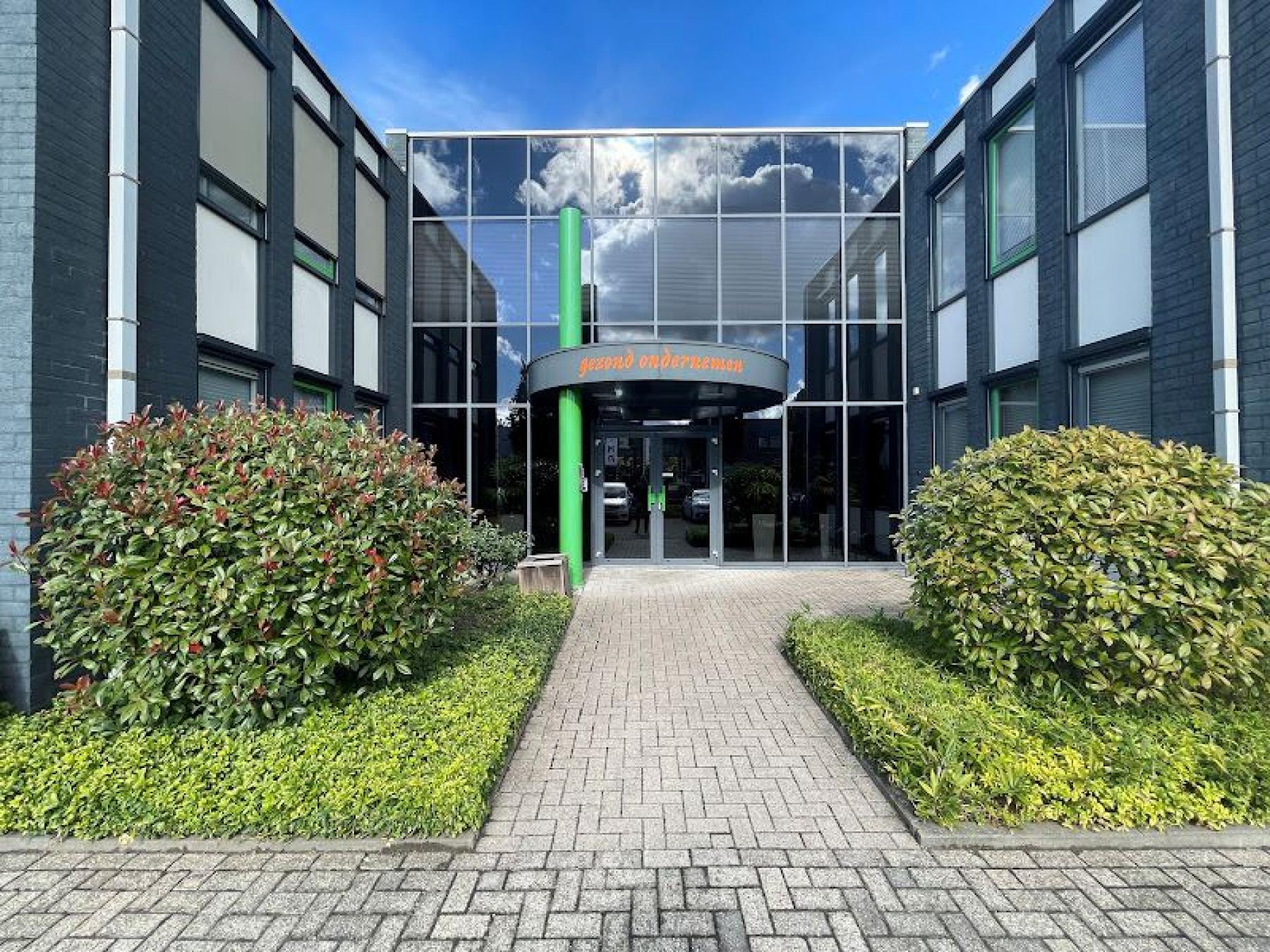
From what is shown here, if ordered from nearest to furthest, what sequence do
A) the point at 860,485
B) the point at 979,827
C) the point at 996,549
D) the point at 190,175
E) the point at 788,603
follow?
the point at 979,827, the point at 996,549, the point at 190,175, the point at 788,603, the point at 860,485

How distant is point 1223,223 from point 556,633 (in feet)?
24.3

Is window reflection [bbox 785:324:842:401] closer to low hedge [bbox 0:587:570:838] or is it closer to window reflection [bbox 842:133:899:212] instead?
window reflection [bbox 842:133:899:212]

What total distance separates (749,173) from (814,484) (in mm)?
6407

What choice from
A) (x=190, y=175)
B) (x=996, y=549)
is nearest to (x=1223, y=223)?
Result: (x=996, y=549)

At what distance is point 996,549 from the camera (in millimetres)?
4203

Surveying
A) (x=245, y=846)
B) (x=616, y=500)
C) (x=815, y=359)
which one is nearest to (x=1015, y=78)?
(x=815, y=359)

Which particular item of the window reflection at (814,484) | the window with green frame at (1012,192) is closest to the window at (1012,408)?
the window with green frame at (1012,192)

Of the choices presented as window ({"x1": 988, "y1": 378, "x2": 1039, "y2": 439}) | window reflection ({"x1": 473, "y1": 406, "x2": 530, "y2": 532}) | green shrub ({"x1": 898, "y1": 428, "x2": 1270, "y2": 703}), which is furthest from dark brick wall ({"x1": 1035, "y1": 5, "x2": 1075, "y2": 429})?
window reflection ({"x1": 473, "y1": 406, "x2": 530, "y2": 532})

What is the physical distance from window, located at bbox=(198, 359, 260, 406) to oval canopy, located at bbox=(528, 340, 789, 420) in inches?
149

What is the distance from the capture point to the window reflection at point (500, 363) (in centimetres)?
1174

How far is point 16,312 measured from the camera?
425 cm

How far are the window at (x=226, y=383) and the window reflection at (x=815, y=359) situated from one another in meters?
8.98

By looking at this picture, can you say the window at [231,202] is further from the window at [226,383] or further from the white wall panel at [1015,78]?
the white wall panel at [1015,78]

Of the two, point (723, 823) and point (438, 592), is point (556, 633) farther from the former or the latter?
point (723, 823)
